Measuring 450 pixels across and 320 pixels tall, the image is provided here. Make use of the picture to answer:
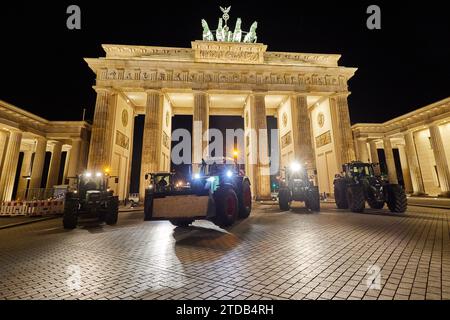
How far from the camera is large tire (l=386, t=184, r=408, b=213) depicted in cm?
1051

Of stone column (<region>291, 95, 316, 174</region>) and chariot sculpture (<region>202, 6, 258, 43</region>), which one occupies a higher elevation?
chariot sculpture (<region>202, 6, 258, 43</region>)

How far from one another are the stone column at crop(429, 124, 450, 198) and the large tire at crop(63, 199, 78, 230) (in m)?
32.8

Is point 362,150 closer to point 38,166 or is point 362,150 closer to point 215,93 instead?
point 215,93

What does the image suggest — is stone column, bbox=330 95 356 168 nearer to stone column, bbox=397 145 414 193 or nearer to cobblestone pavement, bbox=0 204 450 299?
stone column, bbox=397 145 414 193

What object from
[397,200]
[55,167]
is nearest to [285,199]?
[397,200]

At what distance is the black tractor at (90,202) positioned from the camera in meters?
8.73

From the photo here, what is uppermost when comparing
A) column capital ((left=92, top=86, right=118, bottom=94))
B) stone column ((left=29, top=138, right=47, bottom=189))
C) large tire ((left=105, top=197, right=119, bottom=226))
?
column capital ((left=92, top=86, right=118, bottom=94))

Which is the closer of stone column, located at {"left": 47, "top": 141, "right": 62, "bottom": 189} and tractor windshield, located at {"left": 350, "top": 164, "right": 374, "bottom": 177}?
tractor windshield, located at {"left": 350, "top": 164, "right": 374, "bottom": 177}

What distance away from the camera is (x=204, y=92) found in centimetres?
2264

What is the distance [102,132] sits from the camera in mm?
20406

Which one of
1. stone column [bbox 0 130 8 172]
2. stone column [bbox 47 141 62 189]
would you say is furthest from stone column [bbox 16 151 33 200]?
stone column [bbox 0 130 8 172]
